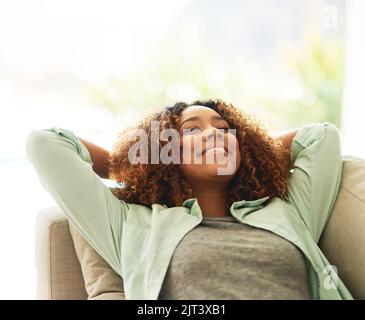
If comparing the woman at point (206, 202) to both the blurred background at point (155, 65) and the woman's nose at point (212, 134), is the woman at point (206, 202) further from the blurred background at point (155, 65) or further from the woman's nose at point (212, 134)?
the blurred background at point (155, 65)

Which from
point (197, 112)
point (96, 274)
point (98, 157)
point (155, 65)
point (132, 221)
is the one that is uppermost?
point (155, 65)

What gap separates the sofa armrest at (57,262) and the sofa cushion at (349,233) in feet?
2.21

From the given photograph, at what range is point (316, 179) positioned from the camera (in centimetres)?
119

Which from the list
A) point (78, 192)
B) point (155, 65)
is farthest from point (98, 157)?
point (155, 65)

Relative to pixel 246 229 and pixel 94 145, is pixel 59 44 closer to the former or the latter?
pixel 94 145

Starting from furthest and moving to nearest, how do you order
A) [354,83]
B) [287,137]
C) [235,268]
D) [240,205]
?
[354,83] < [287,137] < [240,205] < [235,268]

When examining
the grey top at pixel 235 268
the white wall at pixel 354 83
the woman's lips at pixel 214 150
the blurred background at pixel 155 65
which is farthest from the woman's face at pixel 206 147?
the white wall at pixel 354 83

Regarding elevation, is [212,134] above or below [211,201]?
above

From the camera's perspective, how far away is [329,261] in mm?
1166

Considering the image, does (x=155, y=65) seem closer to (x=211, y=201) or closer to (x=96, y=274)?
(x=211, y=201)

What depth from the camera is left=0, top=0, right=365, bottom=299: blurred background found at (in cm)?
223

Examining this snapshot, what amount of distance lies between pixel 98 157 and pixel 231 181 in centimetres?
39

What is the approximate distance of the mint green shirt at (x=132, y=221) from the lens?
1.00 metres
